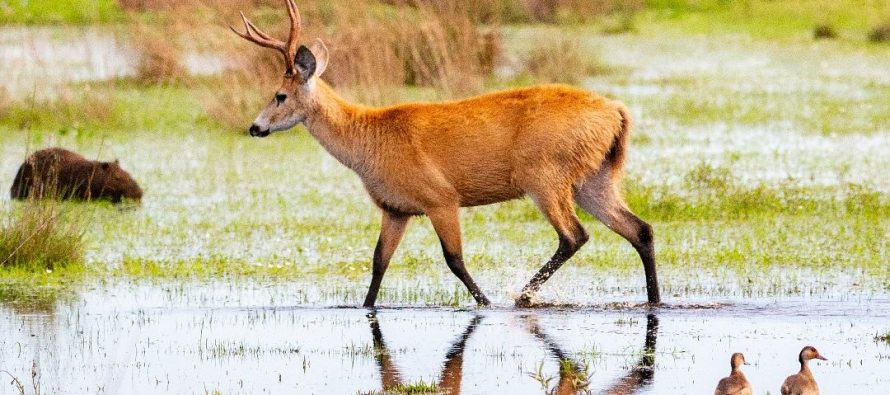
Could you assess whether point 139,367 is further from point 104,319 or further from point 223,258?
point 223,258

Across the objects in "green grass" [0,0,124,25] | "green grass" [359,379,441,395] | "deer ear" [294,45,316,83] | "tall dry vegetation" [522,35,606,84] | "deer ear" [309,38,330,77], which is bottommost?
"green grass" [359,379,441,395]

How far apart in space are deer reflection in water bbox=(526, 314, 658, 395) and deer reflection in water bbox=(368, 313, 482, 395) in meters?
0.45

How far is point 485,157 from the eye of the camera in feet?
33.7

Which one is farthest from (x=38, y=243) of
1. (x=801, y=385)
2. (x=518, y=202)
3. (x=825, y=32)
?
(x=825, y=32)

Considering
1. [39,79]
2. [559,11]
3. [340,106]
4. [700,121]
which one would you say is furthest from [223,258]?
[559,11]

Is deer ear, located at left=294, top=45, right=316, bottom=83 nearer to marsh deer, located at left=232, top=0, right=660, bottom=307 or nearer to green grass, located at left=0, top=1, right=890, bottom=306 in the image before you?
marsh deer, located at left=232, top=0, right=660, bottom=307

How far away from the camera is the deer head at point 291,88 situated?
10.5 meters

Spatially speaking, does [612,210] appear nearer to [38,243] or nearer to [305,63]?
[305,63]

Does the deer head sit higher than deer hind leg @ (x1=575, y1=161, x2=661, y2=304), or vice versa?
the deer head

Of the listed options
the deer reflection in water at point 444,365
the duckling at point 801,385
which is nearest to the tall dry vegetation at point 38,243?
the deer reflection in water at point 444,365

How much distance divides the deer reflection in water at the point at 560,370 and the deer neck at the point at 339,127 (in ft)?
5.12

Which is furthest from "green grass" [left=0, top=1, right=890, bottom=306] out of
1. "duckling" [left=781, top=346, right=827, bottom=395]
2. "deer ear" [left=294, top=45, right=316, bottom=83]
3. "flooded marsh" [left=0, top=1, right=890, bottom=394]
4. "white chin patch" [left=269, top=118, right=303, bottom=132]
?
"duckling" [left=781, top=346, right=827, bottom=395]

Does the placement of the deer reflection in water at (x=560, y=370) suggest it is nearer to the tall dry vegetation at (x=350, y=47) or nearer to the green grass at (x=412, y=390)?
the green grass at (x=412, y=390)

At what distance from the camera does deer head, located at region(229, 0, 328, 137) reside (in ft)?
34.4
